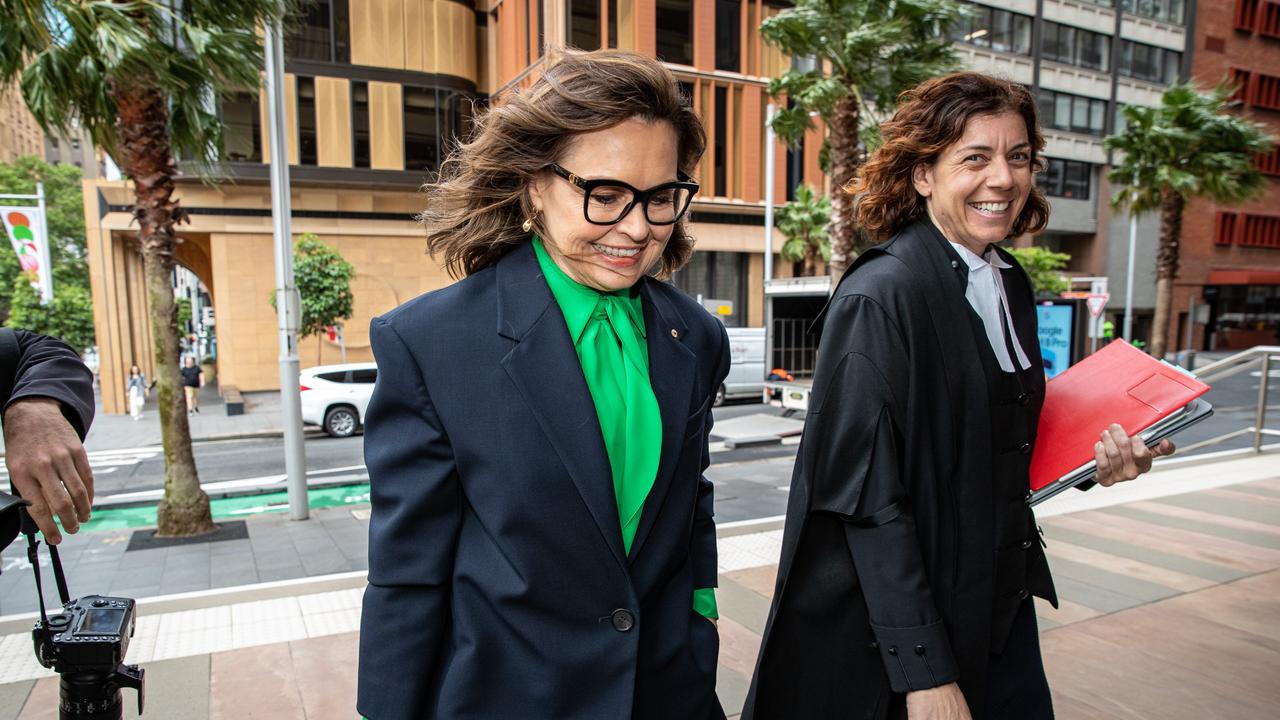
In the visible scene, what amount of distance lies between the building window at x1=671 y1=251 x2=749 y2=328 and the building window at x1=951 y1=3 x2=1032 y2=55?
15.5 m

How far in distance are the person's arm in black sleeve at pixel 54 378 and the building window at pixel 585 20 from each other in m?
23.2

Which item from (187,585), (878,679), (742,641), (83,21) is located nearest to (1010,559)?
(878,679)

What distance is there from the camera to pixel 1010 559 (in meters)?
1.82

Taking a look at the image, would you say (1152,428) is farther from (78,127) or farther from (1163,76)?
(1163,76)

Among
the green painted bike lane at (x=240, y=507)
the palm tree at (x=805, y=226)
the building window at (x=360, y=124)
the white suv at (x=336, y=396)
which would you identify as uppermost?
the building window at (x=360, y=124)

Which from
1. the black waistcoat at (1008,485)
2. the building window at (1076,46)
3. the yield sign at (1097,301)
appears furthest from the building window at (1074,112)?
the black waistcoat at (1008,485)

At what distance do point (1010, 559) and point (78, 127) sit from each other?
914cm

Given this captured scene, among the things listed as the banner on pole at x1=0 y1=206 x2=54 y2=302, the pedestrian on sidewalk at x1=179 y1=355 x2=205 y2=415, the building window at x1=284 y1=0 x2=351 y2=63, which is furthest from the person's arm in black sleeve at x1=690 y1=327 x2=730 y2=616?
the building window at x1=284 y1=0 x2=351 y2=63

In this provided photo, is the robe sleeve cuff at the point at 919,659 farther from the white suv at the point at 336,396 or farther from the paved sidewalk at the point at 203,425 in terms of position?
the paved sidewalk at the point at 203,425

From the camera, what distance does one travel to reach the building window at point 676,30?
24.8 meters

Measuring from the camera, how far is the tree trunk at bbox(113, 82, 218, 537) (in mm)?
7527

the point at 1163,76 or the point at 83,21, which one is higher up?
the point at 1163,76

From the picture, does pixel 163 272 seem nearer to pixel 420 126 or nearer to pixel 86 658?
pixel 86 658

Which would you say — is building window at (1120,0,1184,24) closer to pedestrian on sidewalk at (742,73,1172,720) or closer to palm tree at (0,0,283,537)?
palm tree at (0,0,283,537)
